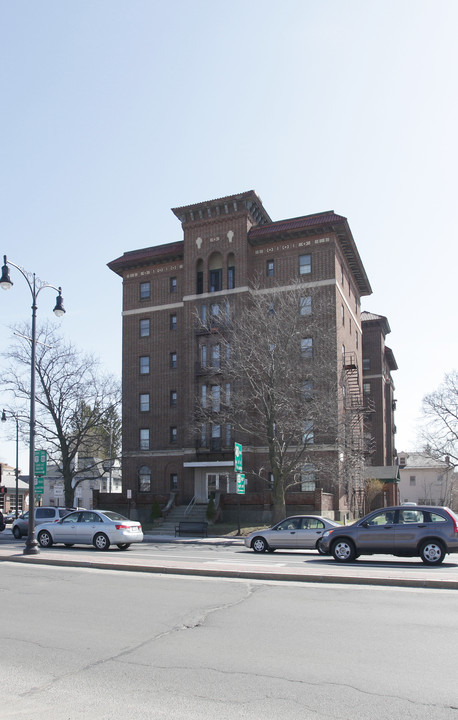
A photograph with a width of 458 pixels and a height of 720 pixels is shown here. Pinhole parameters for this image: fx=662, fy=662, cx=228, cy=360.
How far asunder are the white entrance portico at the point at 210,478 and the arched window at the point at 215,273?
1220 cm

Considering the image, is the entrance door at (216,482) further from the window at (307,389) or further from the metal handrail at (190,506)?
the window at (307,389)

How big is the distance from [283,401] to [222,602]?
76.2ft

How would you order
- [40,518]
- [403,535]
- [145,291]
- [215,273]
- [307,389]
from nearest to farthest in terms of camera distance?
[403,535] → [40,518] → [307,389] → [215,273] → [145,291]

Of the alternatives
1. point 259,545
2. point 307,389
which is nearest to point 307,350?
point 307,389

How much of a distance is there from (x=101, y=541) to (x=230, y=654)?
17624 mm

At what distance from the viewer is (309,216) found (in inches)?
1777

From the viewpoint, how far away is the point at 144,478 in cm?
4831

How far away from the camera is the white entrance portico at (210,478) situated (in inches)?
1730

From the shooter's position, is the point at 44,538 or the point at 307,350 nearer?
the point at 44,538

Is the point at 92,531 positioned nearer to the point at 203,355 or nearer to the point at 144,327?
the point at 203,355

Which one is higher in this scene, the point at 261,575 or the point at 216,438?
the point at 216,438

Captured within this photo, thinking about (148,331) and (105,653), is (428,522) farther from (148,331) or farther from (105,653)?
(148,331)

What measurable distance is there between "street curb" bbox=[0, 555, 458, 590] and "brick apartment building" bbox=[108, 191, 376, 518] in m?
23.1

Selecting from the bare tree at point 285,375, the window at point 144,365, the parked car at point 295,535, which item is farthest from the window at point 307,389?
the window at point 144,365
